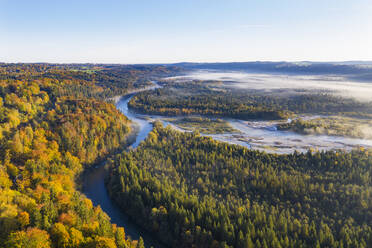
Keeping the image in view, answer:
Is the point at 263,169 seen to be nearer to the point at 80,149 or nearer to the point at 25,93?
the point at 80,149

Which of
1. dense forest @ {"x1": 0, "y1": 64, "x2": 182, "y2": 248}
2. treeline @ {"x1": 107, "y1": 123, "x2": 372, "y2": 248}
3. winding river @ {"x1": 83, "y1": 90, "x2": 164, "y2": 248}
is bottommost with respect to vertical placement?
winding river @ {"x1": 83, "y1": 90, "x2": 164, "y2": 248}

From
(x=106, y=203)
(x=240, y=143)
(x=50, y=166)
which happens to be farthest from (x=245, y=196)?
(x=50, y=166)

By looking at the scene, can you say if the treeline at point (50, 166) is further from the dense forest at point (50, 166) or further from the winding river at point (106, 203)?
the winding river at point (106, 203)

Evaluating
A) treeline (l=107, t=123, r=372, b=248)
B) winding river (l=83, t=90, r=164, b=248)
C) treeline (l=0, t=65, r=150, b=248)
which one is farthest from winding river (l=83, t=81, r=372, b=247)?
treeline (l=0, t=65, r=150, b=248)

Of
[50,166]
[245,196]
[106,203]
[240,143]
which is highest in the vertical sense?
[50,166]

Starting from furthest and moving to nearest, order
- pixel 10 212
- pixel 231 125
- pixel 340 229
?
pixel 231 125, pixel 340 229, pixel 10 212

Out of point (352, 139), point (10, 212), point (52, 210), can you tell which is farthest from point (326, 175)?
point (10, 212)

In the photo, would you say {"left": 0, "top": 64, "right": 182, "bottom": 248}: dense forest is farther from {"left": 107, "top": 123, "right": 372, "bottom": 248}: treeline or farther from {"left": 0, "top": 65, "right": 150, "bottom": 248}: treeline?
{"left": 107, "top": 123, "right": 372, "bottom": 248}: treeline

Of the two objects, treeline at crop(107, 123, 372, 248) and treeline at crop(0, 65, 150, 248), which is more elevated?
treeline at crop(0, 65, 150, 248)

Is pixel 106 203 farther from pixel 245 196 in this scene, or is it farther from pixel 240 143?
pixel 240 143
